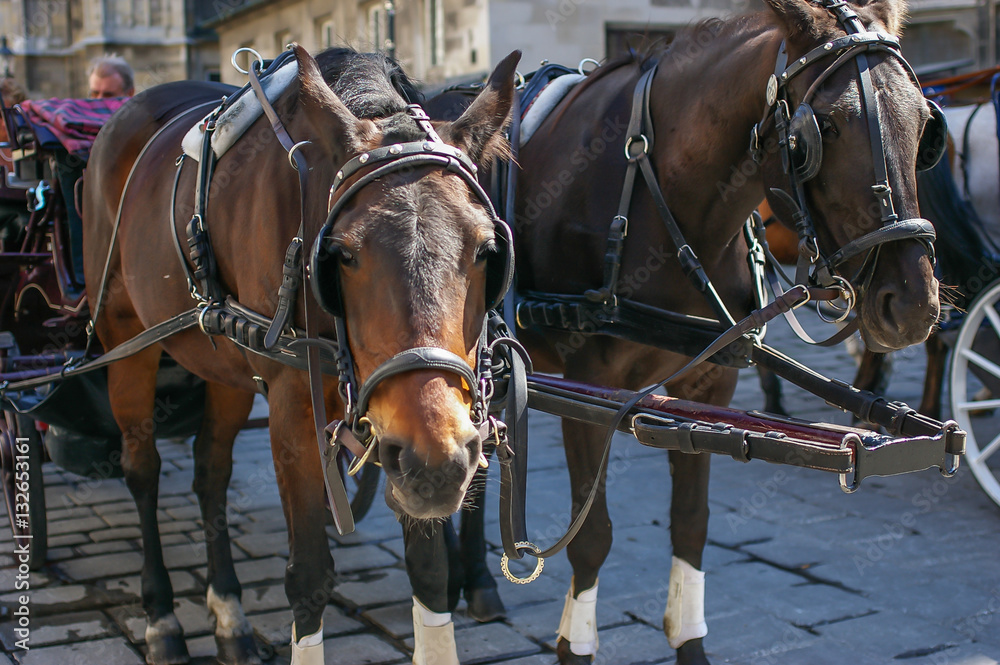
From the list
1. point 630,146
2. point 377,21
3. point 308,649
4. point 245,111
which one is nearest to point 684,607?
point 308,649

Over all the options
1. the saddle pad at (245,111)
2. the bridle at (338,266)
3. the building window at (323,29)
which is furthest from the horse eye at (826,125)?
the building window at (323,29)

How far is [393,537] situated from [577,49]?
9577mm

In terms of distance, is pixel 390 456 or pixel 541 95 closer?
pixel 390 456

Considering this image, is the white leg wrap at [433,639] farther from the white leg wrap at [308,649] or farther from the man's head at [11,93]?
the man's head at [11,93]

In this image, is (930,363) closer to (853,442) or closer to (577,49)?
(853,442)

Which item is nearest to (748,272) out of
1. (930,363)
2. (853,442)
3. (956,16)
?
(853,442)

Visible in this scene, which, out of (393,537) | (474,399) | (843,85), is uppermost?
(843,85)

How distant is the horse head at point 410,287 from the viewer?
1716mm

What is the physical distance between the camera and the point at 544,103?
334 cm

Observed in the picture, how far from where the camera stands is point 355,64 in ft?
7.95

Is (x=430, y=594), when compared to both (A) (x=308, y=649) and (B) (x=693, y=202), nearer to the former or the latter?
(A) (x=308, y=649)

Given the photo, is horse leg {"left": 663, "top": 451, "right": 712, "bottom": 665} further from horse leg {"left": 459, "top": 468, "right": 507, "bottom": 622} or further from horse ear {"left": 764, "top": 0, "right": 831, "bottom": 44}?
horse ear {"left": 764, "top": 0, "right": 831, "bottom": 44}

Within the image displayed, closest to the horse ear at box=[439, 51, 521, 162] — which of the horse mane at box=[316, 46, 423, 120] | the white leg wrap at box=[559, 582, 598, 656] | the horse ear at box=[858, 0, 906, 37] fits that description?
the horse mane at box=[316, 46, 423, 120]

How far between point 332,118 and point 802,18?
4.03 feet
